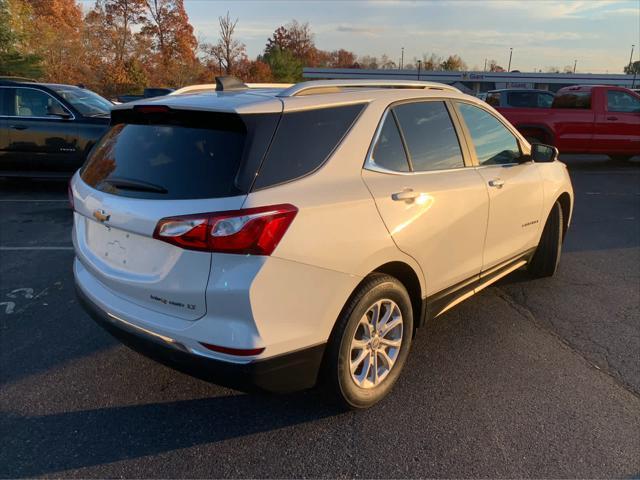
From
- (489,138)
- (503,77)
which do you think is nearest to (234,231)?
(489,138)

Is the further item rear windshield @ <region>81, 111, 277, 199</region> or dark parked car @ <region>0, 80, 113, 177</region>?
dark parked car @ <region>0, 80, 113, 177</region>

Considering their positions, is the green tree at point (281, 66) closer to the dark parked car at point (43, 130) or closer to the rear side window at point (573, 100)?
the rear side window at point (573, 100)

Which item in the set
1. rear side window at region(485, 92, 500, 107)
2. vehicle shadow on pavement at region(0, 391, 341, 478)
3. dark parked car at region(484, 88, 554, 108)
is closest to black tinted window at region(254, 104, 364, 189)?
vehicle shadow on pavement at region(0, 391, 341, 478)

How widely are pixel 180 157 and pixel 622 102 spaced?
12.7 m

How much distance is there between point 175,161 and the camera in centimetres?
250

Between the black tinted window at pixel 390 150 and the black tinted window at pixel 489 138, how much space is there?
0.92 metres

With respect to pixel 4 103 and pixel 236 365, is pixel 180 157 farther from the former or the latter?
pixel 4 103

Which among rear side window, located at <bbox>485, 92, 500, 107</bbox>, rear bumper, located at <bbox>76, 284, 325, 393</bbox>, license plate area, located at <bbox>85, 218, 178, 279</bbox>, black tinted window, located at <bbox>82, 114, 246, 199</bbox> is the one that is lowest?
rear bumper, located at <bbox>76, 284, 325, 393</bbox>

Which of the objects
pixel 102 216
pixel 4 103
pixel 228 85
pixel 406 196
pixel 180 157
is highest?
pixel 228 85

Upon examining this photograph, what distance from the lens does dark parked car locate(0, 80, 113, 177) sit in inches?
333

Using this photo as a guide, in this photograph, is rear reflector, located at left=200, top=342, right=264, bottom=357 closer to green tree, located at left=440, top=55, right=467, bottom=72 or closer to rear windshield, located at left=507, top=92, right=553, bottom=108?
rear windshield, located at left=507, top=92, right=553, bottom=108

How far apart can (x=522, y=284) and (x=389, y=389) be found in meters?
2.47

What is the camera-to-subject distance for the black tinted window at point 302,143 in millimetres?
2359

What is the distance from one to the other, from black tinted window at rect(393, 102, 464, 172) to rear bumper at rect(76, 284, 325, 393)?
1400 mm
